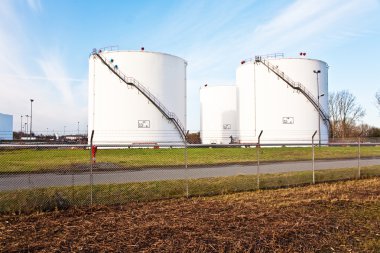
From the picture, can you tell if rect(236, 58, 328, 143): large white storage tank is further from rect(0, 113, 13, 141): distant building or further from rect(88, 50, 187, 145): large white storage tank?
rect(0, 113, 13, 141): distant building

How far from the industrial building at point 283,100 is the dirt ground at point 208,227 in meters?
34.2

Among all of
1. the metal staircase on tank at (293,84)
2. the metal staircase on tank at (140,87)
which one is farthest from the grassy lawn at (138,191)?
the metal staircase on tank at (293,84)

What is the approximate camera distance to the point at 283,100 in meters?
44.4

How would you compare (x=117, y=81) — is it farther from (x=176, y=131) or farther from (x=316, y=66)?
(x=316, y=66)

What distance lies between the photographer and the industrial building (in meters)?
43.9

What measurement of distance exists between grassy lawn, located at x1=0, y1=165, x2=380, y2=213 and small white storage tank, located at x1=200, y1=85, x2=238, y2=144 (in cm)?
3704

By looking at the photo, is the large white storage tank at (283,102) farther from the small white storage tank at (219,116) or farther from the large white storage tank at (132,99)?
the large white storage tank at (132,99)

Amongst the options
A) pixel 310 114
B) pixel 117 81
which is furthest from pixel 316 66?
pixel 117 81

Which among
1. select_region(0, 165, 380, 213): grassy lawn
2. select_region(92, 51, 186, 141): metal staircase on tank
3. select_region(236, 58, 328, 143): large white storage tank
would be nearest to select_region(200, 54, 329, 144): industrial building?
select_region(236, 58, 328, 143): large white storage tank

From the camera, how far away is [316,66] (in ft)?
151

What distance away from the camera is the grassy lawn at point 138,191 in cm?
866

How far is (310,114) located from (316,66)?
613cm

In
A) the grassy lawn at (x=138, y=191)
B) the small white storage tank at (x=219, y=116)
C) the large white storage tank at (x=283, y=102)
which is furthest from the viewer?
the small white storage tank at (x=219, y=116)

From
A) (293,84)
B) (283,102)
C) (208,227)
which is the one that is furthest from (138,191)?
(293,84)
